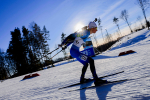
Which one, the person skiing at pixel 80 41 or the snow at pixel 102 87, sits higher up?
the person skiing at pixel 80 41

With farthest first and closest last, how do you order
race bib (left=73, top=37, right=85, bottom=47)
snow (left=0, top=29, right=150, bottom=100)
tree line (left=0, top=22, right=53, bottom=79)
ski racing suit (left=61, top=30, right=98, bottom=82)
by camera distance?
tree line (left=0, top=22, right=53, bottom=79) < race bib (left=73, top=37, right=85, bottom=47) < ski racing suit (left=61, top=30, right=98, bottom=82) < snow (left=0, top=29, right=150, bottom=100)

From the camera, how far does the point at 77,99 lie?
2191 mm

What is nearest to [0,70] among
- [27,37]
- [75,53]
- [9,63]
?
[9,63]

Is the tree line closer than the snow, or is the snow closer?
the snow

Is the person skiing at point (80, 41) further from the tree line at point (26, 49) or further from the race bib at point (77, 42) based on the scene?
the tree line at point (26, 49)

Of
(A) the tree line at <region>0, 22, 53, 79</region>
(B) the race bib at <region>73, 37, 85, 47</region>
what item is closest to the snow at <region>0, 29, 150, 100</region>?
(B) the race bib at <region>73, 37, 85, 47</region>

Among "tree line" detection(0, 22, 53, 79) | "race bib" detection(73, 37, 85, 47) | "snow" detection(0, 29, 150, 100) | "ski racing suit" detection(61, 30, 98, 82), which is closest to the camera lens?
"snow" detection(0, 29, 150, 100)

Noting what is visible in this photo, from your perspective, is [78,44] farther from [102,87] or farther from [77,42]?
[102,87]

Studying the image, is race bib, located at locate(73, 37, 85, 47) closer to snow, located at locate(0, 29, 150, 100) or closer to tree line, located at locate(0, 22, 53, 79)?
snow, located at locate(0, 29, 150, 100)

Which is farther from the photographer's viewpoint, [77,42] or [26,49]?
[26,49]

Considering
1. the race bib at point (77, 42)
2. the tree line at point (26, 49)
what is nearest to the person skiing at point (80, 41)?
the race bib at point (77, 42)

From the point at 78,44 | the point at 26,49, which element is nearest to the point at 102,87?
the point at 78,44

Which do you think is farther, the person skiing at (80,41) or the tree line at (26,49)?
the tree line at (26,49)

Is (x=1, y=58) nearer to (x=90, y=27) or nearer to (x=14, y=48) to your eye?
(x=14, y=48)
